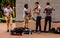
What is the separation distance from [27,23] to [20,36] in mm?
2518

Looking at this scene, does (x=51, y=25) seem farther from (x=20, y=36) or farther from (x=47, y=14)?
(x=20, y=36)

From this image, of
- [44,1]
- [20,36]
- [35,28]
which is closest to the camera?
[20,36]

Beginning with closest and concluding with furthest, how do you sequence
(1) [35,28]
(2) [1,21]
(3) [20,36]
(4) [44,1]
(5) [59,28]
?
(3) [20,36], (5) [59,28], (1) [35,28], (4) [44,1], (2) [1,21]

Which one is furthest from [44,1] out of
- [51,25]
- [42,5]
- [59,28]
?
[59,28]

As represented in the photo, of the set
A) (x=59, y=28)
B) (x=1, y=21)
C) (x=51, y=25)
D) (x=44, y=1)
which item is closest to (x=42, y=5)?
(x=44, y=1)

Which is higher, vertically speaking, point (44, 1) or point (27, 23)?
point (44, 1)

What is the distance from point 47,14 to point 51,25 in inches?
74.8

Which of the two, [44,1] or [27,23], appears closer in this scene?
[27,23]

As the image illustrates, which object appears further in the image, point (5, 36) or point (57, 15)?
point (57, 15)

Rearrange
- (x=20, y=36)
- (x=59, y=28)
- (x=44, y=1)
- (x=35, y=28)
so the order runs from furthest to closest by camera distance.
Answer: (x=44, y=1) → (x=35, y=28) → (x=59, y=28) → (x=20, y=36)

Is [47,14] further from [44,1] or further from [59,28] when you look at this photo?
[44,1]

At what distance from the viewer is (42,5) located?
22.7 meters

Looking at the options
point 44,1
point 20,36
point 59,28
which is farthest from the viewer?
point 44,1

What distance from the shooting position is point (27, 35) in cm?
1888
